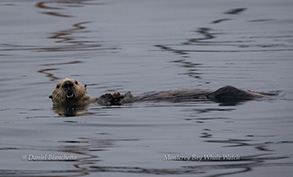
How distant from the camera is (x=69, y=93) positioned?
28.8 ft

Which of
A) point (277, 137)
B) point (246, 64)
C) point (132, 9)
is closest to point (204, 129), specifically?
point (277, 137)

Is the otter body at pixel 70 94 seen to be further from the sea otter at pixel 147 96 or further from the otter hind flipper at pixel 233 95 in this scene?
the otter hind flipper at pixel 233 95

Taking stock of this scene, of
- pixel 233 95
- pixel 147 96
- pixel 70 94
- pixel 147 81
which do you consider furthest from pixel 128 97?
pixel 147 81

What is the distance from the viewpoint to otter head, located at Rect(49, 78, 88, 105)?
8.69m

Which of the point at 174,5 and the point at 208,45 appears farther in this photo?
the point at 174,5

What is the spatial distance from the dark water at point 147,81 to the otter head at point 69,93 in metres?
0.24

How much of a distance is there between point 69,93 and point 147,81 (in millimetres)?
2258

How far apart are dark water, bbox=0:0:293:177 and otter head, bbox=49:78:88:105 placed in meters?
0.24

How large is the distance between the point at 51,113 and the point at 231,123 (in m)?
2.61

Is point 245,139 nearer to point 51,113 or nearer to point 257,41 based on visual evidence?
point 51,113

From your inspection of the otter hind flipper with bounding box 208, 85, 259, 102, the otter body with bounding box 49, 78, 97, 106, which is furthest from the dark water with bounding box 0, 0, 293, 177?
the otter body with bounding box 49, 78, 97, 106

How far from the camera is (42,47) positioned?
15.3 meters

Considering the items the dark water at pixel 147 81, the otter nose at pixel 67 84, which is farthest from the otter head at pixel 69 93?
the dark water at pixel 147 81

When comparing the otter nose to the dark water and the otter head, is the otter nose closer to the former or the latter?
the otter head
